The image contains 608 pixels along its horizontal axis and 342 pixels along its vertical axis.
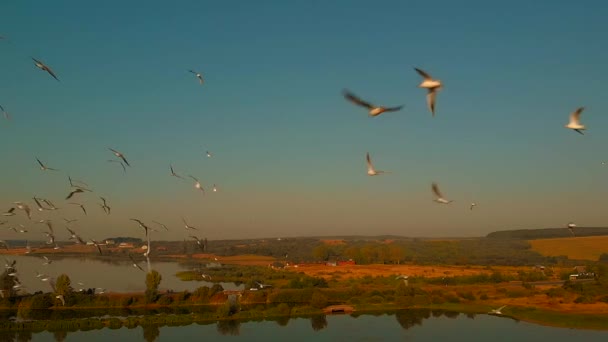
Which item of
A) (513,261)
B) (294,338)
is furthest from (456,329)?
(513,261)

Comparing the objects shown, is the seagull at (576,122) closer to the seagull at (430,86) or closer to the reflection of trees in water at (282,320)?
the seagull at (430,86)

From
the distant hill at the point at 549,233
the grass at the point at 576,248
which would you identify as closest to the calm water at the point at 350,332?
the grass at the point at 576,248

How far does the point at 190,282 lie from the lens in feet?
181

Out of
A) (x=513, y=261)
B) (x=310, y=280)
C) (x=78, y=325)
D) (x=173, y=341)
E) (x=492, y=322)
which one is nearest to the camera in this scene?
(x=173, y=341)

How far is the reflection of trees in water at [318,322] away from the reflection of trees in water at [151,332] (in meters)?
9.41

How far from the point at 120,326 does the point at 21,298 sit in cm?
1381

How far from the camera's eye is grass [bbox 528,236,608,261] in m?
75.4

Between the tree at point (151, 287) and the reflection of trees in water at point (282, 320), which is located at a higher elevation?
the tree at point (151, 287)

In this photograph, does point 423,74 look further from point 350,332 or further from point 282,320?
point 282,320

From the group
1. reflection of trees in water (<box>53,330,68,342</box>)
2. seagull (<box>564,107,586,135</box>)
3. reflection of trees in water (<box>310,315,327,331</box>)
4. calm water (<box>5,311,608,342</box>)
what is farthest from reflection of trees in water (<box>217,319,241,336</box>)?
seagull (<box>564,107,586,135</box>)

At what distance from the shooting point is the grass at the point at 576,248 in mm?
75375

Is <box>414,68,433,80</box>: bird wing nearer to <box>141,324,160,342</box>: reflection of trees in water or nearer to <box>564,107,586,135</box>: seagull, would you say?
<box>564,107,586,135</box>: seagull

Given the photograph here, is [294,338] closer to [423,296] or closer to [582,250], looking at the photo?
[423,296]

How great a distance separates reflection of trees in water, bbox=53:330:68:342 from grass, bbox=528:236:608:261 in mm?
67418
